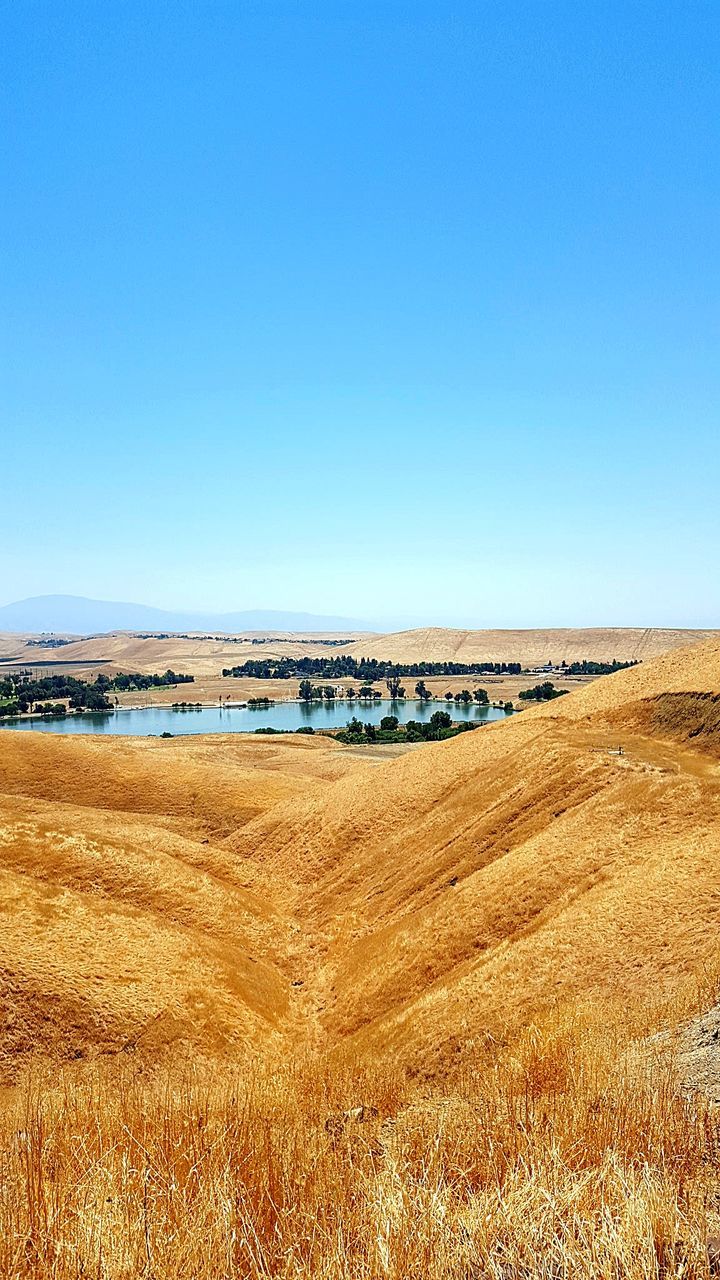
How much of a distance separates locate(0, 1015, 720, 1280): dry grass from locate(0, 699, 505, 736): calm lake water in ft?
367

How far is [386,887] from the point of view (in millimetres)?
24969

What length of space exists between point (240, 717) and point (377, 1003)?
127 meters

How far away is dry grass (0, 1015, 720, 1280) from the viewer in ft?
15.5

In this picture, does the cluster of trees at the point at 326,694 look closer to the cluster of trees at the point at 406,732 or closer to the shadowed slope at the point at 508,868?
the cluster of trees at the point at 406,732

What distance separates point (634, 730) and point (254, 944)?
16.7 metres

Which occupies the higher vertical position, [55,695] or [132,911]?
[132,911]

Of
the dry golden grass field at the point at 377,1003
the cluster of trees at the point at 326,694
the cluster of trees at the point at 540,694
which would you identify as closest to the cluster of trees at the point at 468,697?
the cluster of trees at the point at 540,694

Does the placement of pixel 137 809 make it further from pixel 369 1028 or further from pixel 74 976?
pixel 369 1028

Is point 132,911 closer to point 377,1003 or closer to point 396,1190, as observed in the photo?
point 377,1003

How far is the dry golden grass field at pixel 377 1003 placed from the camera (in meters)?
5.17

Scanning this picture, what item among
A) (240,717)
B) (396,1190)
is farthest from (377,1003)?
(240,717)

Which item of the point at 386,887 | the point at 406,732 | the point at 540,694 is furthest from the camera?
the point at 540,694

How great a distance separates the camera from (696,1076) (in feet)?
26.1

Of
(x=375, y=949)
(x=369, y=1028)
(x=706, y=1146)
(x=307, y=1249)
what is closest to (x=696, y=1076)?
(x=706, y=1146)
